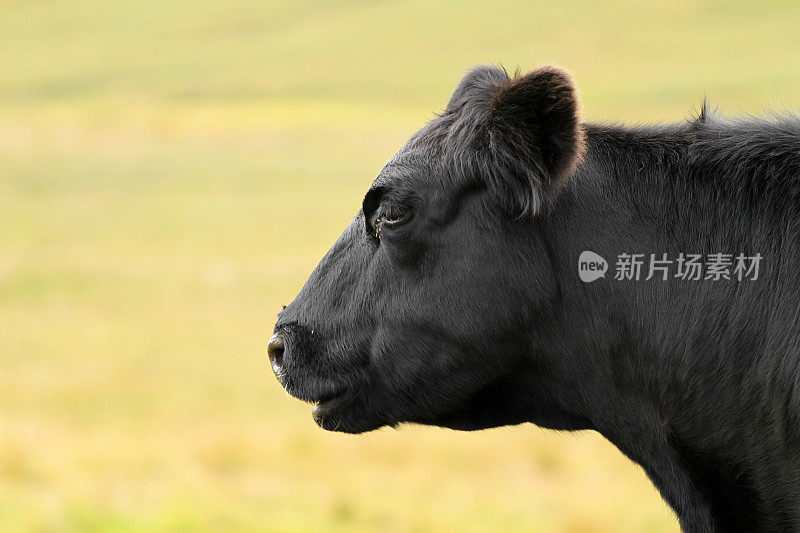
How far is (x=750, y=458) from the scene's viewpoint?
12.2 ft

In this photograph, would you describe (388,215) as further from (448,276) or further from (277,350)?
(277,350)

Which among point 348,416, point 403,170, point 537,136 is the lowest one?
point 348,416

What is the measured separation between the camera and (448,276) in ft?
13.1

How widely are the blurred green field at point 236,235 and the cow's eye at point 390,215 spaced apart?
165 cm

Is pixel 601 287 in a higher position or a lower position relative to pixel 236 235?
higher

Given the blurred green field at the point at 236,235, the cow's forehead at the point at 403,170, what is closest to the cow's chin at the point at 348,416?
the cow's forehead at the point at 403,170

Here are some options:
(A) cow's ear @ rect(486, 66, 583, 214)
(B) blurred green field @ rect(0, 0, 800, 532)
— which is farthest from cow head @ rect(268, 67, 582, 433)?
(B) blurred green field @ rect(0, 0, 800, 532)

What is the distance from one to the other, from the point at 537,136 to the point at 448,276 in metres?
0.65

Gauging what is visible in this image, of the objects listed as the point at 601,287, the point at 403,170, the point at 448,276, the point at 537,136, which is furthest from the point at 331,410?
the point at 537,136

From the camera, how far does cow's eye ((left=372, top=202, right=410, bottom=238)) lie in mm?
4016

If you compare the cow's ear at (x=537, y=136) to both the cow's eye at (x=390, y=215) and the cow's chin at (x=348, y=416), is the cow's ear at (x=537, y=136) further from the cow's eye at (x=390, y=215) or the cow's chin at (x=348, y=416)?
the cow's chin at (x=348, y=416)

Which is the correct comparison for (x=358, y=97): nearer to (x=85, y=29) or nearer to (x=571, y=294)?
(x=85, y=29)

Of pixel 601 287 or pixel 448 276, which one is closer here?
pixel 601 287

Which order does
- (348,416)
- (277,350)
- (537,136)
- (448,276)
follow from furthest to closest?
(277,350) → (348,416) → (448,276) → (537,136)
